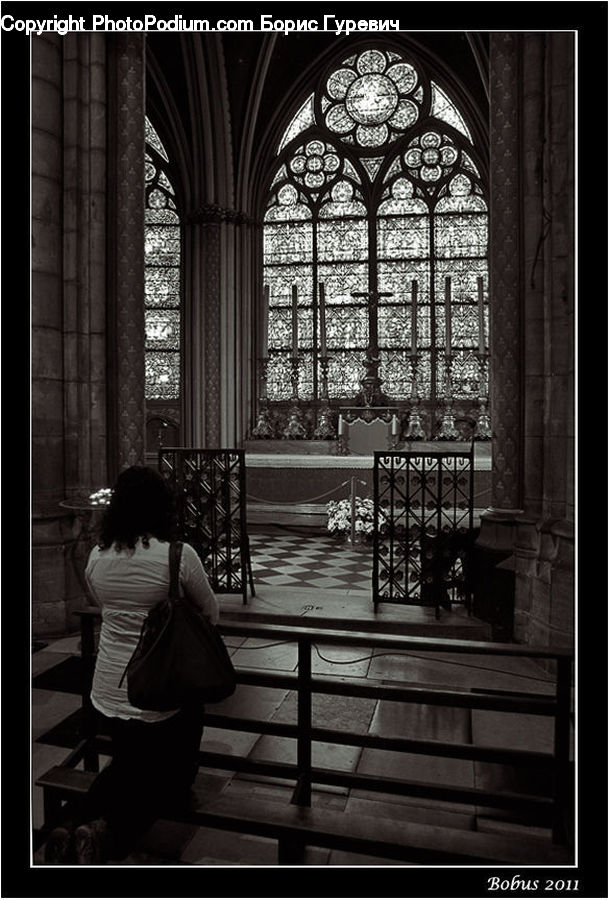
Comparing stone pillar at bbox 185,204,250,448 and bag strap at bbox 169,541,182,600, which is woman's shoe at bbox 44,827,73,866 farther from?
stone pillar at bbox 185,204,250,448

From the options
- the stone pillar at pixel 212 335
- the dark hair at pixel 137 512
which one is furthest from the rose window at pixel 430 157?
the dark hair at pixel 137 512

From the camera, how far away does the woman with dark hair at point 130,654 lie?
84.1 inches

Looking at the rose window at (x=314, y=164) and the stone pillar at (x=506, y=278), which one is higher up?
the rose window at (x=314, y=164)

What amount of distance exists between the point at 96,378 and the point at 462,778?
4510mm

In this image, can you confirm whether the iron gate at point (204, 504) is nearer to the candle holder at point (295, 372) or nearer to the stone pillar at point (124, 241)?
the stone pillar at point (124, 241)

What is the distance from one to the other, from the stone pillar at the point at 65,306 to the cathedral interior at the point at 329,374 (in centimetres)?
2

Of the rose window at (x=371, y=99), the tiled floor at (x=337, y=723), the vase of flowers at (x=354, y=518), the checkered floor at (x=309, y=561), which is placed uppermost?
the rose window at (x=371, y=99)

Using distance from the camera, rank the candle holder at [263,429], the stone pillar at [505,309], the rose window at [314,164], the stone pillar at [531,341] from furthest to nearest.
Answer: the rose window at [314,164]
the candle holder at [263,429]
the stone pillar at [505,309]
the stone pillar at [531,341]

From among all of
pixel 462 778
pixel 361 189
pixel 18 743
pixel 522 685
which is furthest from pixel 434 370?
pixel 18 743

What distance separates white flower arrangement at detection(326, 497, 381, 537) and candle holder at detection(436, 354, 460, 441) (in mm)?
3474

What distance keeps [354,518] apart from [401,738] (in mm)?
5892

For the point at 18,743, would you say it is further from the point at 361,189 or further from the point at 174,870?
the point at 361,189

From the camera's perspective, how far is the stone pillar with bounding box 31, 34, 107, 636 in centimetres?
539

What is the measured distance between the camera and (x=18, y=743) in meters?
2.12
